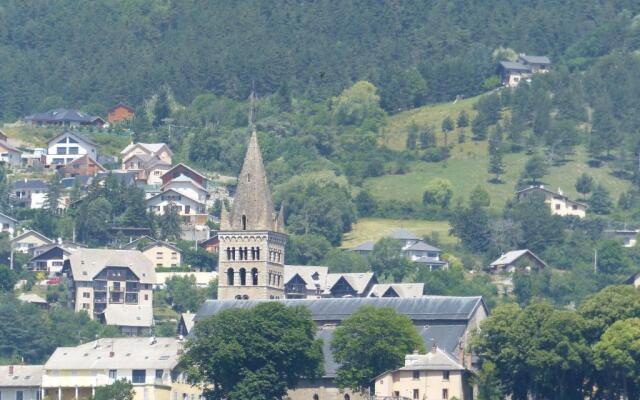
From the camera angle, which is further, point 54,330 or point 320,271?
point 320,271

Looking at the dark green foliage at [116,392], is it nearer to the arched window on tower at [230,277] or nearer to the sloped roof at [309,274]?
the arched window on tower at [230,277]

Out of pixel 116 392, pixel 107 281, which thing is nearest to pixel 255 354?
pixel 116 392

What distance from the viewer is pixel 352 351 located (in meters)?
132

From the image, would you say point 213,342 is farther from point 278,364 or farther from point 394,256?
point 394,256

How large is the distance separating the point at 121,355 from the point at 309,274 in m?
45.1

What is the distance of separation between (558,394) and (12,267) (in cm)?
7759

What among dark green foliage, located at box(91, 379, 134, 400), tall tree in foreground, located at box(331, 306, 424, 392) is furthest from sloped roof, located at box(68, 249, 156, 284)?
tall tree in foreground, located at box(331, 306, 424, 392)

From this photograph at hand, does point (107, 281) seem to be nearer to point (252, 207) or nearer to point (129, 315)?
point (129, 315)

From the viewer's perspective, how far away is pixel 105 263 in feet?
623

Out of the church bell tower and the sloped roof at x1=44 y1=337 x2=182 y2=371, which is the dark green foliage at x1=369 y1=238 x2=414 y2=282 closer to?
the church bell tower

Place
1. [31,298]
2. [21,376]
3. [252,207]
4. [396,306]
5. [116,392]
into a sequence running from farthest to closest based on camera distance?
[31,298] → [252,207] → [21,376] → [396,306] → [116,392]

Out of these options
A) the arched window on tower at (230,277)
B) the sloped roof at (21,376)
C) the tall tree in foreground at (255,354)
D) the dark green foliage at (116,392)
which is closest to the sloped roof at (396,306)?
the arched window on tower at (230,277)

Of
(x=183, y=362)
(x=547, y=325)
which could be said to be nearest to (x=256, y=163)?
(x=183, y=362)

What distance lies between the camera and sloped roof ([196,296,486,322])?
138 metres
